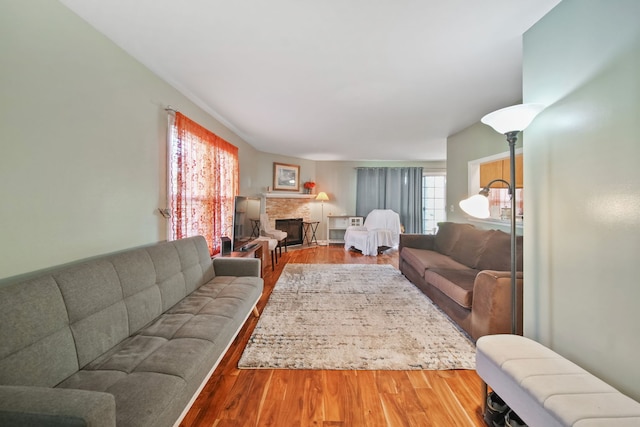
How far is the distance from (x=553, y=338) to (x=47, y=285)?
8.77 feet

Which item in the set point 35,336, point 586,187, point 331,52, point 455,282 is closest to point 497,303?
point 455,282

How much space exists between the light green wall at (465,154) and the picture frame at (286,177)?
145 inches

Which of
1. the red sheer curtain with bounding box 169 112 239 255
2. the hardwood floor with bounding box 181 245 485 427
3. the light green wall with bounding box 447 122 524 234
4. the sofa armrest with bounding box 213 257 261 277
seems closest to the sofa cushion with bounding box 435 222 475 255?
the light green wall with bounding box 447 122 524 234

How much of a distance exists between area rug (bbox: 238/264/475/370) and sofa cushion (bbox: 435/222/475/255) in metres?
0.81

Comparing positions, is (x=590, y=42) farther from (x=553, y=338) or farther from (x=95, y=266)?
(x=95, y=266)

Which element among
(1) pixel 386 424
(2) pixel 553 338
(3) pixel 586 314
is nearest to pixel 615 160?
(3) pixel 586 314

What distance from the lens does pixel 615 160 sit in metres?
1.17

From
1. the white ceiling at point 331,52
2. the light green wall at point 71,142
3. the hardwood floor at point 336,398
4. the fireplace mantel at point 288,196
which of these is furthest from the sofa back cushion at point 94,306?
the fireplace mantel at point 288,196

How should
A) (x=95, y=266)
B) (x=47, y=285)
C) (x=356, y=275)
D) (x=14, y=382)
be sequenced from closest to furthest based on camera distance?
1. (x=14, y=382)
2. (x=47, y=285)
3. (x=95, y=266)
4. (x=356, y=275)

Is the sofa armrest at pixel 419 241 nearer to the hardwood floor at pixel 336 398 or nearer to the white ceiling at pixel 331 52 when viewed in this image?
the white ceiling at pixel 331 52

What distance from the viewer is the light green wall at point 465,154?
11.0 feet

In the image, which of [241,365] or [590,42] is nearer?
[590,42]

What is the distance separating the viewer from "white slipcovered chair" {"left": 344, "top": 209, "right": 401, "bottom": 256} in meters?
5.87

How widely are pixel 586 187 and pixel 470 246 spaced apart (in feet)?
6.61
